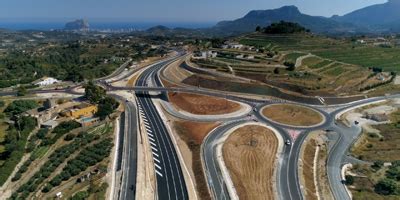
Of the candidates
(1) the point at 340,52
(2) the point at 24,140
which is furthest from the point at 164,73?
(1) the point at 340,52

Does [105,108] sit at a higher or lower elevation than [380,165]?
higher

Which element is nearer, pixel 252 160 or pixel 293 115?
pixel 252 160

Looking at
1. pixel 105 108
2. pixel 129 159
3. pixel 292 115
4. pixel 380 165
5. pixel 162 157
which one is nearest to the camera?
pixel 129 159

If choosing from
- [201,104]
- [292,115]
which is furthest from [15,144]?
[292,115]

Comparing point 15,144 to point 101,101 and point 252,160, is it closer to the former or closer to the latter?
point 101,101

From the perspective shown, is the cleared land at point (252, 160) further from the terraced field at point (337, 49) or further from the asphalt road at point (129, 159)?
the terraced field at point (337, 49)

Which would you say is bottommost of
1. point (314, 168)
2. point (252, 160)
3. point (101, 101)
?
point (314, 168)
